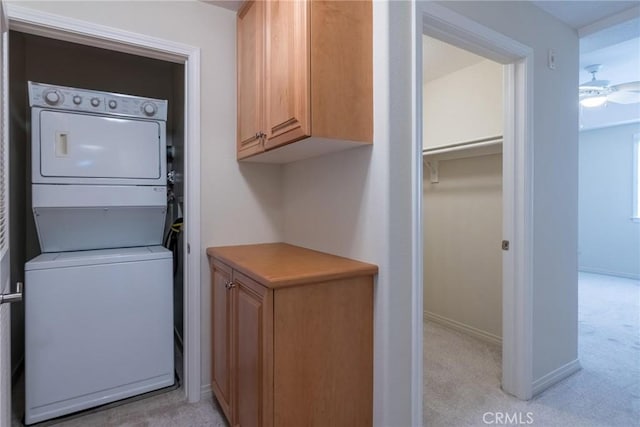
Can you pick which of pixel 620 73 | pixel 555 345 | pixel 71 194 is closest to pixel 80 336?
pixel 71 194

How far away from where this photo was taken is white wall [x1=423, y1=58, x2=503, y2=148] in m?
2.40

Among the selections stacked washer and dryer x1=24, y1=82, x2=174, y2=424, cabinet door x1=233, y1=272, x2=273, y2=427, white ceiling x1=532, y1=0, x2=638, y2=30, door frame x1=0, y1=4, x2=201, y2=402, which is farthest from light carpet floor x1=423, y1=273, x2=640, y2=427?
white ceiling x1=532, y1=0, x2=638, y2=30

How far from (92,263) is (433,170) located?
2694 mm

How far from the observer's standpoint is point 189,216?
1.87 m

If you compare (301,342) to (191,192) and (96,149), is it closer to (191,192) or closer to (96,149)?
(191,192)

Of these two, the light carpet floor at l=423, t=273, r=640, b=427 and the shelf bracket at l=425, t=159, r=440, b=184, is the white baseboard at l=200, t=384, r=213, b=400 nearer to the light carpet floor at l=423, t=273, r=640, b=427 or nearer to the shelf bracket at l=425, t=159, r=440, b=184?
the light carpet floor at l=423, t=273, r=640, b=427

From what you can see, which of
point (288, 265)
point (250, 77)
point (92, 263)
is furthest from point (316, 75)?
point (92, 263)

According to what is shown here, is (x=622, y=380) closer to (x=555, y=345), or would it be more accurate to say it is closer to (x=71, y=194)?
(x=555, y=345)

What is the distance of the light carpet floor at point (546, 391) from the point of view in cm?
171

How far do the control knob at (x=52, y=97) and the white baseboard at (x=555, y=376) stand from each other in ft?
10.1

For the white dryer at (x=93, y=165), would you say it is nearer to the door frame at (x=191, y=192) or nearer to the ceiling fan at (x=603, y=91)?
the door frame at (x=191, y=192)

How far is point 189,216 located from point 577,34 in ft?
8.86

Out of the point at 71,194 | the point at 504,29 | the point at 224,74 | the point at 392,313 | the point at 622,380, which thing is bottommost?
the point at 622,380

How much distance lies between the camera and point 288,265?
1.38m
